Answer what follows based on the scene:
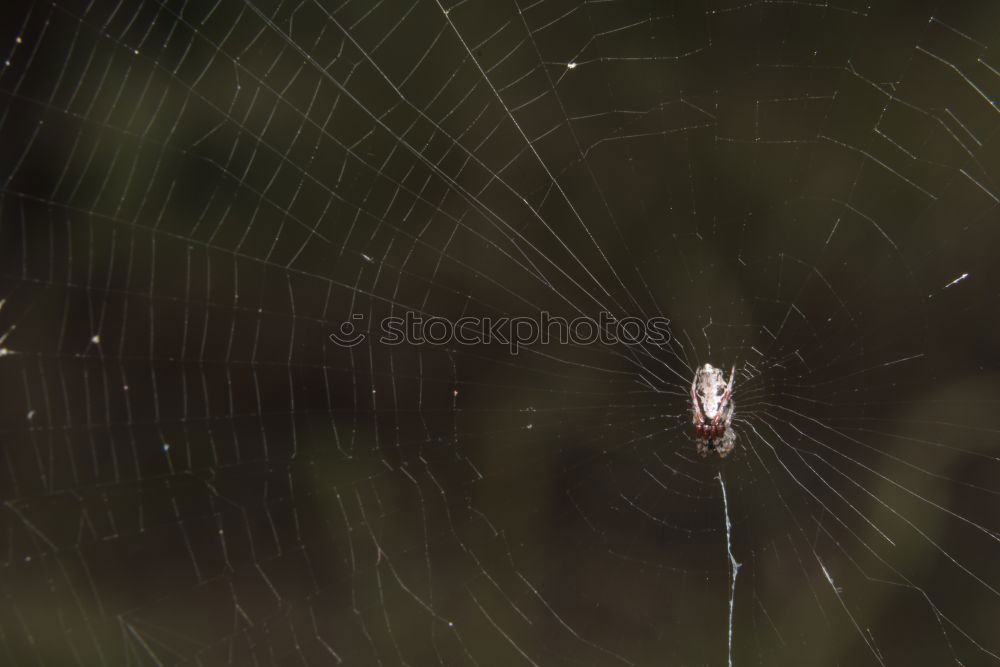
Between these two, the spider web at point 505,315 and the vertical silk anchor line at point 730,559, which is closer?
the spider web at point 505,315

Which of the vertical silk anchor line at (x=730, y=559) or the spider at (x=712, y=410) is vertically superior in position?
the spider at (x=712, y=410)

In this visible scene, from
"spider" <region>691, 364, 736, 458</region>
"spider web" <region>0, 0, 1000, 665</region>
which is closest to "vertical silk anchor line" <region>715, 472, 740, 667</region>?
"spider web" <region>0, 0, 1000, 665</region>

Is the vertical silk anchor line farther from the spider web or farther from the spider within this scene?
the spider

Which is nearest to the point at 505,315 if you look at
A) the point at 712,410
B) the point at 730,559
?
the point at 712,410

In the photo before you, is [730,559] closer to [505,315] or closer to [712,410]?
[712,410]

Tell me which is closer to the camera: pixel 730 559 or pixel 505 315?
pixel 730 559

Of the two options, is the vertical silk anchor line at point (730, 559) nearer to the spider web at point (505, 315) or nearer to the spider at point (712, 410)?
the spider web at point (505, 315)

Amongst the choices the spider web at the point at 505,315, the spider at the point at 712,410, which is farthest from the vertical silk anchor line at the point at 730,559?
the spider at the point at 712,410
